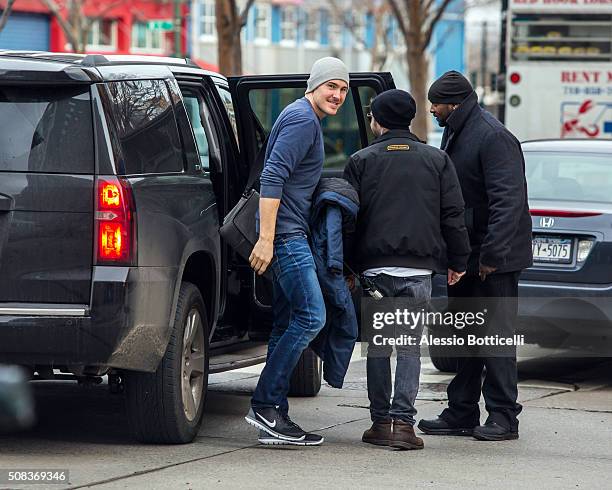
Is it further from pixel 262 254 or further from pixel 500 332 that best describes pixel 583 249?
pixel 262 254

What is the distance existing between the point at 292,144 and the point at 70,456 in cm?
184

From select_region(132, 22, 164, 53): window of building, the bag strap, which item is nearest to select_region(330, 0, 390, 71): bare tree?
select_region(132, 22, 164, 53): window of building

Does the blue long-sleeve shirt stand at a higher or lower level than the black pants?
higher

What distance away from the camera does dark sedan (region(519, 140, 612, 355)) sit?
30.7 ft

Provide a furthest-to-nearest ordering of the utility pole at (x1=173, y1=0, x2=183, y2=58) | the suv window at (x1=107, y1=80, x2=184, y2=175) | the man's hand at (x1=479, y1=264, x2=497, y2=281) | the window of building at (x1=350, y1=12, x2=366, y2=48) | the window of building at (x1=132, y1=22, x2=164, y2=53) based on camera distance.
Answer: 1. the window of building at (x1=350, y1=12, x2=366, y2=48)
2. the window of building at (x1=132, y1=22, x2=164, y2=53)
3. the utility pole at (x1=173, y1=0, x2=183, y2=58)
4. the man's hand at (x1=479, y1=264, x2=497, y2=281)
5. the suv window at (x1=107, y1=80, x2=184, y2=175)

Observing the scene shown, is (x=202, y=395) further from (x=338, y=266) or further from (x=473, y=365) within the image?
(x=473, y=365)

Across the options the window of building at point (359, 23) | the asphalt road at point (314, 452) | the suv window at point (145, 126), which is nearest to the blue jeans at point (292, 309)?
the asphalt road at point (314, 452)

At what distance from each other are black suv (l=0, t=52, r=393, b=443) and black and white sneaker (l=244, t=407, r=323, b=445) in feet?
1.10

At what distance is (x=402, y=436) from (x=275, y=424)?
639 mm

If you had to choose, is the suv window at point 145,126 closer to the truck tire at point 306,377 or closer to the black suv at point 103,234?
the black suv at point 103,234

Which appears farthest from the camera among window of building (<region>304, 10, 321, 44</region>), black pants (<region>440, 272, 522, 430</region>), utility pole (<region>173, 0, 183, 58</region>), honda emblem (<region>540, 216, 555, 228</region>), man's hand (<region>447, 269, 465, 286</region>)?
window of building (<region>304, 10, 321, 44</region>)

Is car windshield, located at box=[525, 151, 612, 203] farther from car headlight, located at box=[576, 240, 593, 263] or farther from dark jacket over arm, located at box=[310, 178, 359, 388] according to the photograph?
dark jacket over arm, located at box=[310, 178, 359, 388]

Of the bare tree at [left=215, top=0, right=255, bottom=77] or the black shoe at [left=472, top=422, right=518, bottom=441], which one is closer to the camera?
the black shoe at [left=472, top=422, right=518, bottom=441]

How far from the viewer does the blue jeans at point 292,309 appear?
698cm
